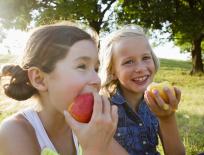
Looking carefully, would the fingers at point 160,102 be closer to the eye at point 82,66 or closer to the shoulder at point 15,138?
the eye at point 82,66

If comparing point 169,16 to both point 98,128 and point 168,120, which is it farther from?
point 98,128

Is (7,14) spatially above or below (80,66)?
above

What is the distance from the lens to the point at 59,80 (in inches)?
97.0

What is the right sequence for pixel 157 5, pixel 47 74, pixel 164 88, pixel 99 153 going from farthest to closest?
pixel 157 5
pixel 164 88
pixel 47 74
pixel 99 153

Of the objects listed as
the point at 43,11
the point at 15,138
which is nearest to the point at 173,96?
the point at 15,138

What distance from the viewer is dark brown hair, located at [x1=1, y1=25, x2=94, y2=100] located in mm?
2531

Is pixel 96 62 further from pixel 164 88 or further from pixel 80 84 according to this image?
pixel 164 88

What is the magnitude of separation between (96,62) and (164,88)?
0.69 metres

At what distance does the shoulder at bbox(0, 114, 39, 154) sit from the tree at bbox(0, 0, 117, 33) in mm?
15691

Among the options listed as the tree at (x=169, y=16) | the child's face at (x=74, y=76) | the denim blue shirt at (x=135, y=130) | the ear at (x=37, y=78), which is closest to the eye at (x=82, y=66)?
the child's face at (x=74, y=76)

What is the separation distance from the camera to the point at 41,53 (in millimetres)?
2580

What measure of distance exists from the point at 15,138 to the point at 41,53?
0.53m

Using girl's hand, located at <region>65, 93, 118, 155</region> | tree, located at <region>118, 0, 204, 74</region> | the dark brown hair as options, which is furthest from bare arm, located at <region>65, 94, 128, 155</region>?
tree, located at <region>118, 0, 204, 74</region>

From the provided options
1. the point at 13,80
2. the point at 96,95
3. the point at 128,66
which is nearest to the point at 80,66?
the point at 96,95
